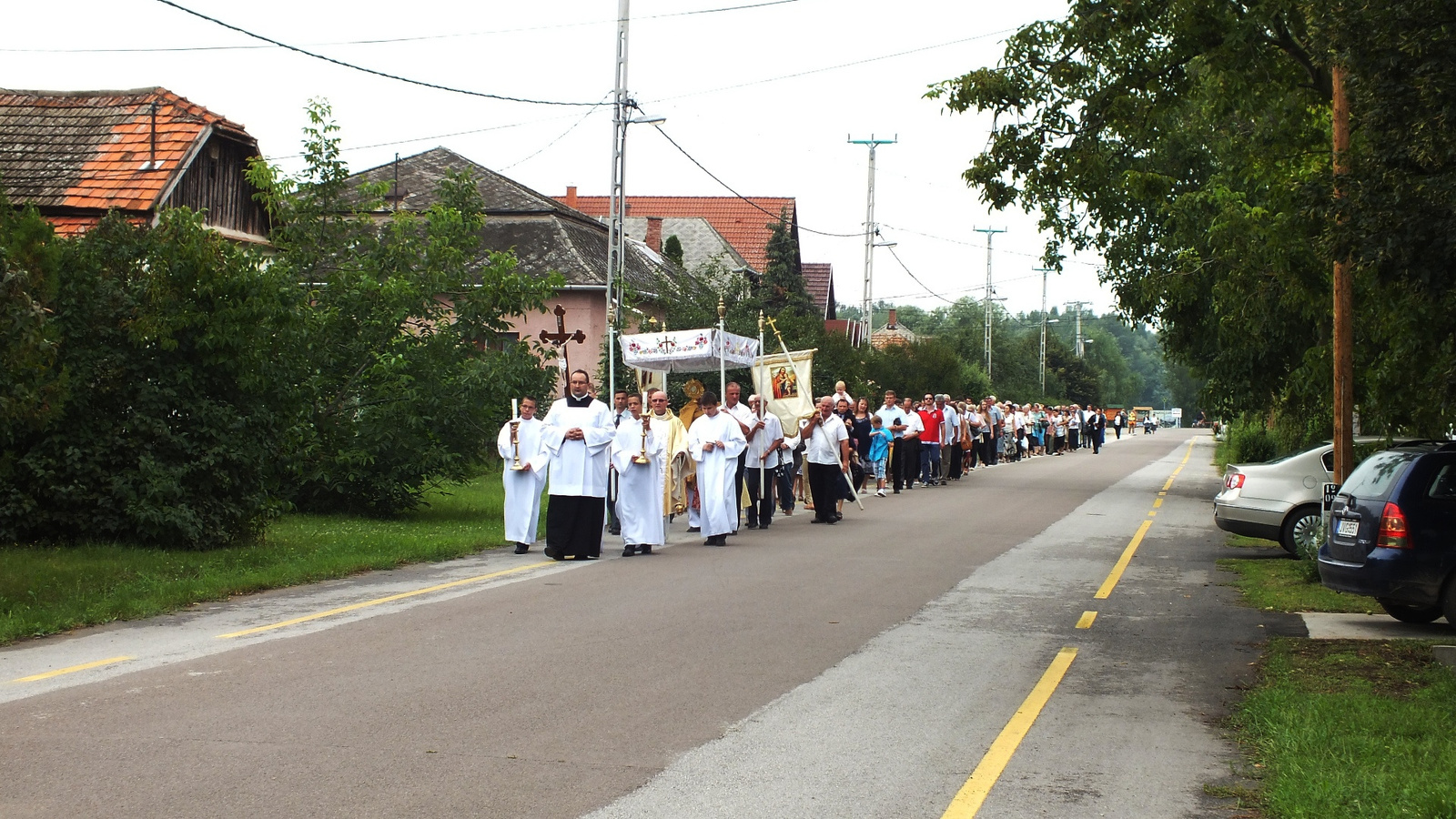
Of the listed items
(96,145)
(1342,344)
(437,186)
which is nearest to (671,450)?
(1342,344)

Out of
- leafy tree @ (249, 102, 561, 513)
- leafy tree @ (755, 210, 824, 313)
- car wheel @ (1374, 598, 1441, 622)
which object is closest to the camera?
car wheel @ (1374, 598, 1441, 622)

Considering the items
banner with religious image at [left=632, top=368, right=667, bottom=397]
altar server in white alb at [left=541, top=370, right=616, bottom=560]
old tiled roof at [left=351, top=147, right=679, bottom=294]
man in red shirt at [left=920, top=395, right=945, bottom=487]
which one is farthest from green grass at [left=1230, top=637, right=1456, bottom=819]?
old tiled roof at [left=351, top=147, right=679, bottom=294]

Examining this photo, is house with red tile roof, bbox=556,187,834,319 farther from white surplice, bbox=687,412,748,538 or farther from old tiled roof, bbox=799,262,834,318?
white surplice, bbox=687,412,748,538

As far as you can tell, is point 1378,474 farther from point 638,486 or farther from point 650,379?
point 650,379

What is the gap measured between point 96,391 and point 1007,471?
90.0ft

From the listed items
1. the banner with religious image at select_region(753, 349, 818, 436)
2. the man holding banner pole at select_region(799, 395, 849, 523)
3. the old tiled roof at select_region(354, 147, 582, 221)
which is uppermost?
the old tiled roof at select_region(354, 147, 582, 221)

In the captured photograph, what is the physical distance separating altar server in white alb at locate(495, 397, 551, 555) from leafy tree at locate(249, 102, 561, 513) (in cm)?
274

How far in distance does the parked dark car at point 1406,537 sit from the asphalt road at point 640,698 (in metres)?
0.89

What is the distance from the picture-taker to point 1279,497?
16844 mm

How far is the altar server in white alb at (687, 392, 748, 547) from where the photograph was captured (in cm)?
1738

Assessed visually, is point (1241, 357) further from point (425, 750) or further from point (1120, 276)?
point (425, 750)

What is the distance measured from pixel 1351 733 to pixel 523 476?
1080 cm

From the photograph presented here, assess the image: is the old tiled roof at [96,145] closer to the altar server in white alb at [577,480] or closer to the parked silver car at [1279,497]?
the altar server in white alb at [577,480]

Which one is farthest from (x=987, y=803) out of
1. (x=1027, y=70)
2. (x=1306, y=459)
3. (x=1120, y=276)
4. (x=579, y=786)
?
(x=1120, y=276)
